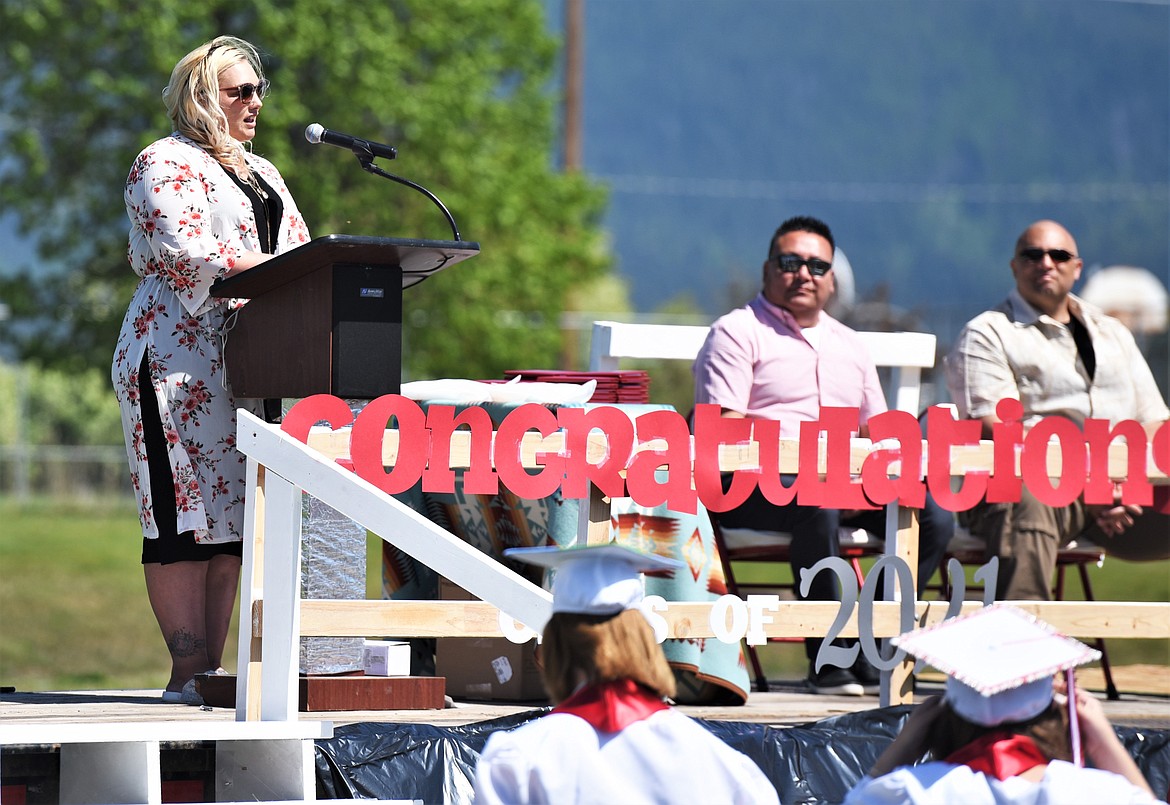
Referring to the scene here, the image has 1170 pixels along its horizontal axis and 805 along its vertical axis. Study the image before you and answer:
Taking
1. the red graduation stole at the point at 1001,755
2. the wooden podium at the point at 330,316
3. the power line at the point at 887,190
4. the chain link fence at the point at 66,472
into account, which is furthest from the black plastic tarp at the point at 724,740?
the power line at the point at 887,190

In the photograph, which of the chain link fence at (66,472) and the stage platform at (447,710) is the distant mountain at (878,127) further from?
the stage platform at (447,710)

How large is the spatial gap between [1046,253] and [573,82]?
Answer: 2601 cm

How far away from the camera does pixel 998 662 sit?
3.40m

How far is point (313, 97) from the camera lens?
82.4 ft

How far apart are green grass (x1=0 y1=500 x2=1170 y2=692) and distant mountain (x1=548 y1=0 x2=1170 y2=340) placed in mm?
95252

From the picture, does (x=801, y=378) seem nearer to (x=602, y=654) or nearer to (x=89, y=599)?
(x=602, y=654)

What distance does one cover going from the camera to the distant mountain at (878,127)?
134 meters

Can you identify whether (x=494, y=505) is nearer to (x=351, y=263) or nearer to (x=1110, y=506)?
(x=351, y=263)

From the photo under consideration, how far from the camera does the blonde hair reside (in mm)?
5441

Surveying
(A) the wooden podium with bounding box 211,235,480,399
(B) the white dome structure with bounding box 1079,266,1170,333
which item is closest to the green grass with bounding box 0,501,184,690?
(A) the wooden podium with bounding box 211,235,480,399

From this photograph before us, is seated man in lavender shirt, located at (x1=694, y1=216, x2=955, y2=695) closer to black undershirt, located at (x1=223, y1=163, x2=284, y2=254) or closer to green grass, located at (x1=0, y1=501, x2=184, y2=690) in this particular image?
black undershirt, located at (x1=223, y1=163, x2=284, y2=254)

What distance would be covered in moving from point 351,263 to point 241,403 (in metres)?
0.68

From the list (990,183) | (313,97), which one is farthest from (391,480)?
(990,183)

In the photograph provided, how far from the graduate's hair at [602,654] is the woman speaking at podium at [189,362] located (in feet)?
6.97
